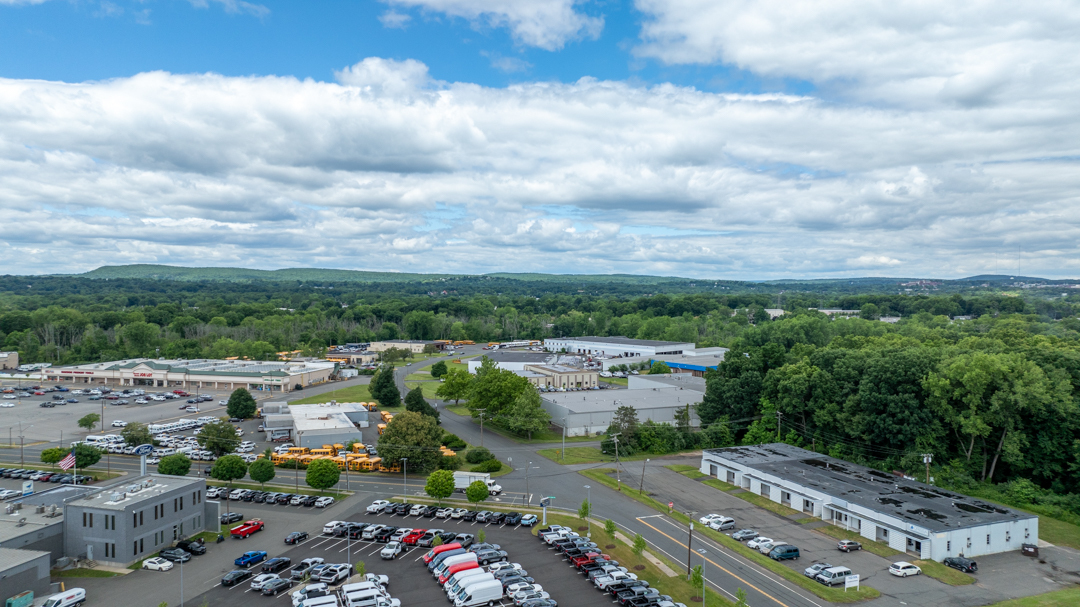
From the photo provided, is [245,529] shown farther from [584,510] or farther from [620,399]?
[620,399]

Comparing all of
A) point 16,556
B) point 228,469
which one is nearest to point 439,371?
point 228,469

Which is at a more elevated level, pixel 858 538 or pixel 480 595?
pixel 480 595

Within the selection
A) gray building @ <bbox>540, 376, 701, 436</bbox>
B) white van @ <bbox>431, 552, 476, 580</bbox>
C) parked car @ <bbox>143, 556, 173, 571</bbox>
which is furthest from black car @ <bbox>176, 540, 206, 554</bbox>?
gray building @ <bbox>540, 376, 701, 436</bbox>

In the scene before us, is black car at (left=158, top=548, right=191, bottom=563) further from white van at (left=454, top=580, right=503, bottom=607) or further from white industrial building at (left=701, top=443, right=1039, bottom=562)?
white industrial building at (left=701, top=443, right=1039, bottom=562)

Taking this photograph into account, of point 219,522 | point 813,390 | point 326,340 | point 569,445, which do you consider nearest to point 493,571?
point 219,522

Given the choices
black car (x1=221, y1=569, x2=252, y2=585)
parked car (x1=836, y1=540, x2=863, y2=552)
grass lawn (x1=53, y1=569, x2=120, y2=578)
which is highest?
black car (x1=221, y1=569, x2=252, y2=585)

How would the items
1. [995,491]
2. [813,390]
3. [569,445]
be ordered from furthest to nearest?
[569,445], [813,390], [995,491]

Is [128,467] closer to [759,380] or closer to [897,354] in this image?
[759,380]
